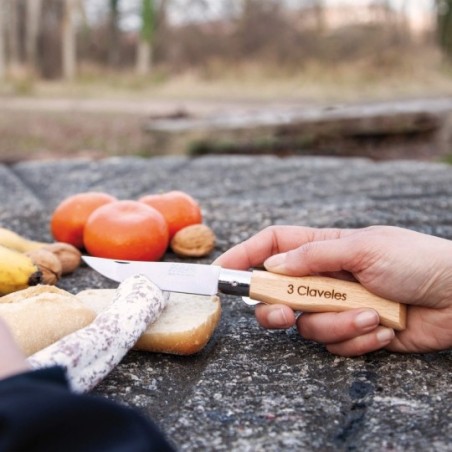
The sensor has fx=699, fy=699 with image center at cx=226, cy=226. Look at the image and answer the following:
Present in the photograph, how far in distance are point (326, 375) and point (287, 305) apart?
18 cm

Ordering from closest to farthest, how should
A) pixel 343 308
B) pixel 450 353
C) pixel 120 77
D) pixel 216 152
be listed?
1. pixel 343 308
2. pixel 450 353
3. pixel 216 152
4. pixel 120 77

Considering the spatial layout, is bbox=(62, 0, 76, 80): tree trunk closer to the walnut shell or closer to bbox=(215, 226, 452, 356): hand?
the walnut shell

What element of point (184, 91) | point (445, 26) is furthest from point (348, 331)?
point (445, 26)

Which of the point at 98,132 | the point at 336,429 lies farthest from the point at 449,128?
the point at 336,429

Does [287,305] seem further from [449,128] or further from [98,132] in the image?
[98,132]

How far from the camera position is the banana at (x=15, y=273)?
1913 millimetres

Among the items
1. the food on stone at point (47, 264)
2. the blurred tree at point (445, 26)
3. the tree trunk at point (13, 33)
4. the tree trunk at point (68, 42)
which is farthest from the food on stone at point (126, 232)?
the tree trunk at point (13, 33)

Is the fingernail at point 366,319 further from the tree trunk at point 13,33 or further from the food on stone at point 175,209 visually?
the tree trunk at point 13,33

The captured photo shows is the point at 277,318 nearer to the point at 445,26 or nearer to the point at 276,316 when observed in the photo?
the point at 276,316

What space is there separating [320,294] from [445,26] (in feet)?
68.3

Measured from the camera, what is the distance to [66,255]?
7.75ft

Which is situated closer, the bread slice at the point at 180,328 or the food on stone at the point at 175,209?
the bread slice at the point at 180,328

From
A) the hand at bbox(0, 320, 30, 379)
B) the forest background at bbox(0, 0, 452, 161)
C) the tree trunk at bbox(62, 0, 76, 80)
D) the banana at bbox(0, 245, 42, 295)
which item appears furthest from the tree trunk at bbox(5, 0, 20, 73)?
the hand at bbox(0, 320, 30, 379)

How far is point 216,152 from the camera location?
7.21 meters
